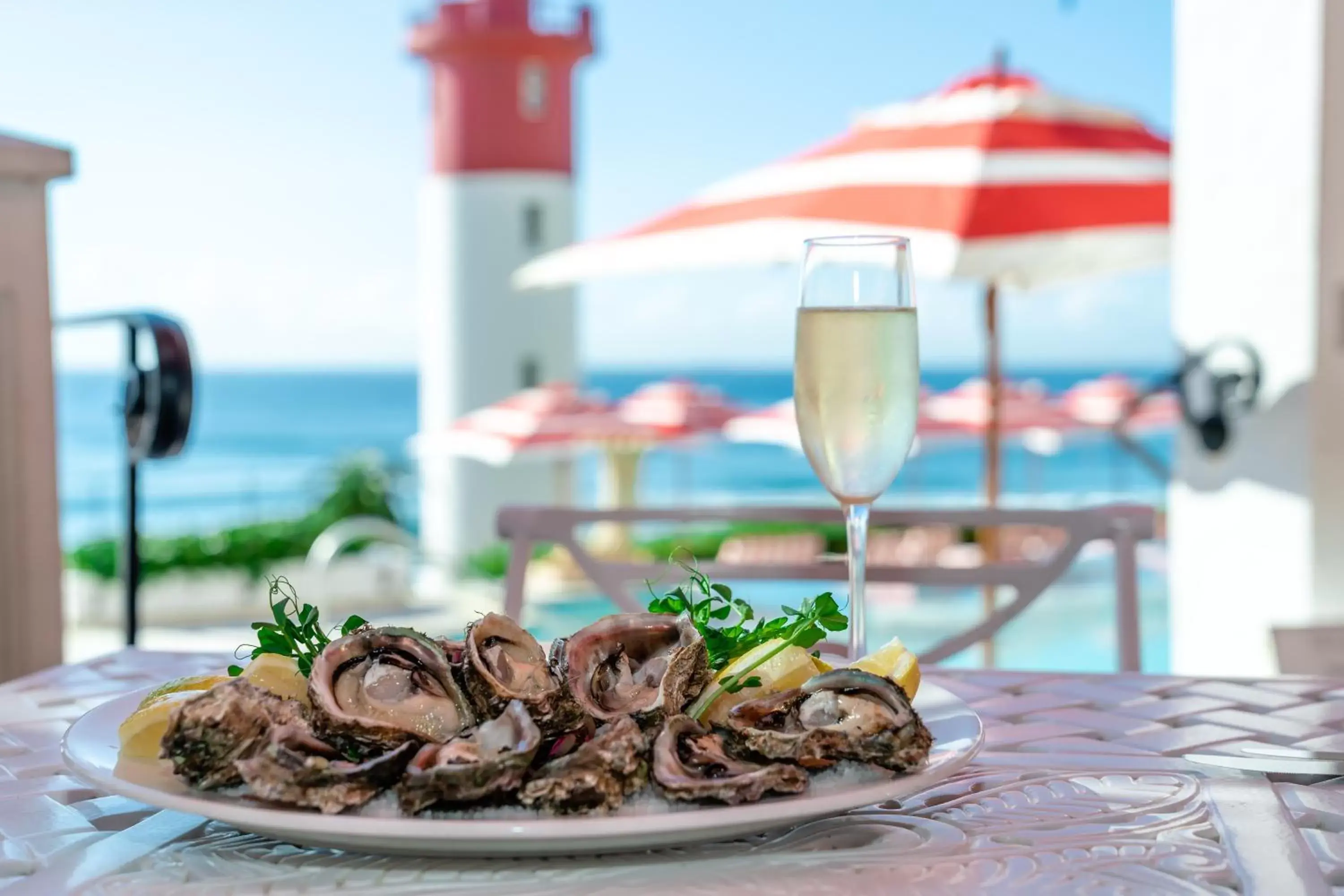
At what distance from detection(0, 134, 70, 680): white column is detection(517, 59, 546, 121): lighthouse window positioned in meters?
13.6

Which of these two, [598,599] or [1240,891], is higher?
[1240,891]

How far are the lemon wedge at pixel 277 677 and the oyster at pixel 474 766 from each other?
0.10 meters

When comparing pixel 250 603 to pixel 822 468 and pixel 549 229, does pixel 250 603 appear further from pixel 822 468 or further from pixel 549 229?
pixel 822 468

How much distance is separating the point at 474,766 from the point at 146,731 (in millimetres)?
189

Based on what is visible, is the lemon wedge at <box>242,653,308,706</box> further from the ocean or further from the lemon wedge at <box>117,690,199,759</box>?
the ocean

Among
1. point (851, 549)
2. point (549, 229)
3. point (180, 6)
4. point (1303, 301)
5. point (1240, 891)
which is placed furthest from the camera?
point (180, 6)

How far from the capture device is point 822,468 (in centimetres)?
80

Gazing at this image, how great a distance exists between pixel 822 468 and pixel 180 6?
38.0m

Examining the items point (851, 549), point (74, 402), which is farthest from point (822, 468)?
point (74, 402)

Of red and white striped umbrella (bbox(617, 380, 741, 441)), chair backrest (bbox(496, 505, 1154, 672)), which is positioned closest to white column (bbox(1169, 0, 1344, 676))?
chair backrest (bbox(496, 505, 1154, 672))

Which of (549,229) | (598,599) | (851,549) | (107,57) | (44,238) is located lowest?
(598,599)

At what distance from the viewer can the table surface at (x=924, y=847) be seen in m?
0.53

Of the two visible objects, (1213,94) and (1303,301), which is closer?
(1303,301)

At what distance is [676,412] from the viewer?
939 cm
